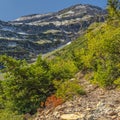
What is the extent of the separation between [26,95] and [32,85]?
1499 millimetres

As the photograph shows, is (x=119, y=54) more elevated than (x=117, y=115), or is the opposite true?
(x=119, y=54)

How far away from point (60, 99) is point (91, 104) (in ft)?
23.0

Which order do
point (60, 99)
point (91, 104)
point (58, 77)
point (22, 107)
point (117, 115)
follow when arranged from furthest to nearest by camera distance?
point (58, 77)
point (22, 107)
point (60, 99)
point (91, 104)
point (117, 115)

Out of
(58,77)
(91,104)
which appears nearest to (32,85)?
(58,77)

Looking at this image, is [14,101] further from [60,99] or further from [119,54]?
Result: [119,54]

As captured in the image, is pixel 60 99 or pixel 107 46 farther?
pixel 107 46

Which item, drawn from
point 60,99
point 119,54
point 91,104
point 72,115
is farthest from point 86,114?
point 119,54

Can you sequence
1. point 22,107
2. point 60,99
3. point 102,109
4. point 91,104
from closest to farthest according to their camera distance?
point 102,109, point 91,104, point 60,99, point 22,107

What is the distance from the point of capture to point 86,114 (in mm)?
22625

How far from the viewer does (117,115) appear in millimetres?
21766

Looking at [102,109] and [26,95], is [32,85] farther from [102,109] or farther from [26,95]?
[102,109]

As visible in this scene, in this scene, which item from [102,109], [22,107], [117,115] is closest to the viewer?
[117,115]

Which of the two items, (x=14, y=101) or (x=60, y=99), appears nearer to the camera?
(x=60, y=99)

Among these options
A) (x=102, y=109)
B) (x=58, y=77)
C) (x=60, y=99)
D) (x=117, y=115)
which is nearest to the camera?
(x=117, y=115)
